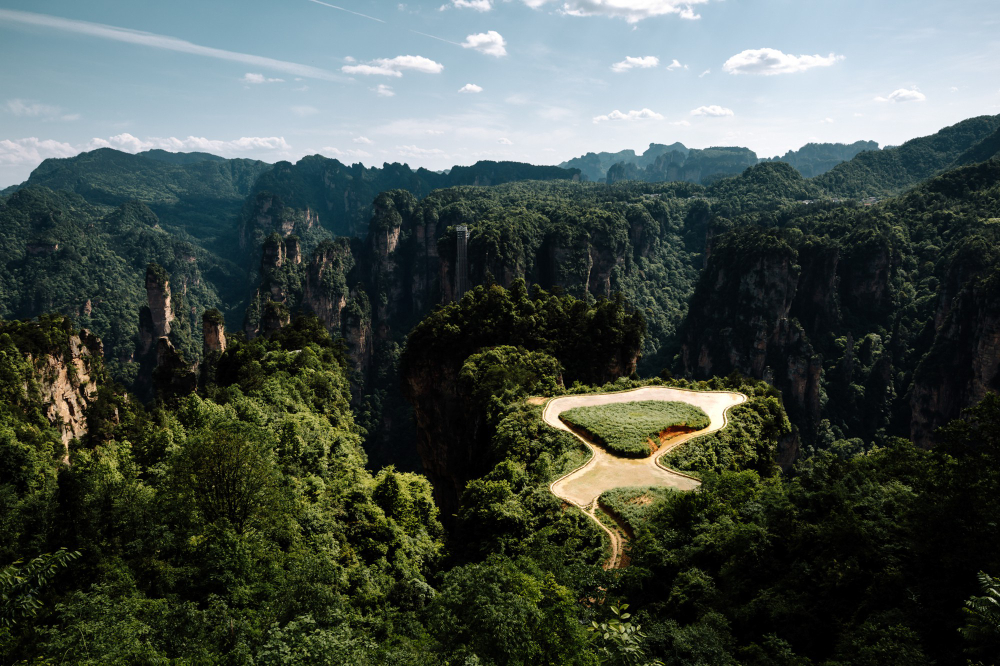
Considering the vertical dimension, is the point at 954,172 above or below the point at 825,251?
above

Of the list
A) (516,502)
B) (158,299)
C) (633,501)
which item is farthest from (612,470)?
(158,299)

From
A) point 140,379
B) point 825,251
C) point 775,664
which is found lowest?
point 140,379

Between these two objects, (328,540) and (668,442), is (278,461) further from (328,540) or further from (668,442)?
(668,442)

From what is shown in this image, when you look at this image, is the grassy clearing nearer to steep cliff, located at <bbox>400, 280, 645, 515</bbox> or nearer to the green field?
the green field

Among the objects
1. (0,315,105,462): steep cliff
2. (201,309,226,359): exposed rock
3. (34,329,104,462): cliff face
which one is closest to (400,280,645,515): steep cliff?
(34,329,104,462): cliff face

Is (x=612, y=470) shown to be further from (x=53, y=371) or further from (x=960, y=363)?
(x=960, y=363)

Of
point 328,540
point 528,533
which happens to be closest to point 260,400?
point 328,540
